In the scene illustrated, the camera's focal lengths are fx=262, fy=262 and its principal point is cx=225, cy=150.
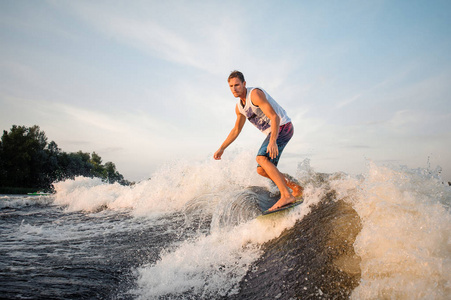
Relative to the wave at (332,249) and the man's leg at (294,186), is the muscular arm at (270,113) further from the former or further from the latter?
the wave at (332,249)

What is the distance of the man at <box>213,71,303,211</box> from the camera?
353 centimetres

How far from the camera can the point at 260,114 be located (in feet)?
13.0

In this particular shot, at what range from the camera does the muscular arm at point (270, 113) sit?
3370 millimetres

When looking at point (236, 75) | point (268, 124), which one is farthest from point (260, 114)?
point (236, 75)

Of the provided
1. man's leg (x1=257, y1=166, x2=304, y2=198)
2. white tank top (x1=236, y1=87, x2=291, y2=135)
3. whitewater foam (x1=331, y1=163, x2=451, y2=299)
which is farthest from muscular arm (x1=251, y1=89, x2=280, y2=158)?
whitewater foam (x1=331, y1=163, x2=451, y2=299)

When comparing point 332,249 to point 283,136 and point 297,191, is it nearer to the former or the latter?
point 297,191

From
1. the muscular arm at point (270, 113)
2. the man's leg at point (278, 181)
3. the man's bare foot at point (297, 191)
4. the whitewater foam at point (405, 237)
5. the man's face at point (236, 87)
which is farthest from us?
the man's bare foot at point (297, 191)

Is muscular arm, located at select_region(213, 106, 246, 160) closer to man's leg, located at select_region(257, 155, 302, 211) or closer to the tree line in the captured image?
man's leg, located at select_region(257, 155, 302, 211)

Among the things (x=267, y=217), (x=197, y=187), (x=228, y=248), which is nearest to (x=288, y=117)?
(x=267, y=217)

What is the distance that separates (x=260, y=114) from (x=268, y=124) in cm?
19

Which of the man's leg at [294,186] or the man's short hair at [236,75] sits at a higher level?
the man's short hair at [236,75]

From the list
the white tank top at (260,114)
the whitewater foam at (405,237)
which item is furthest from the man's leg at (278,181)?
the whitewater foam at (405,237)

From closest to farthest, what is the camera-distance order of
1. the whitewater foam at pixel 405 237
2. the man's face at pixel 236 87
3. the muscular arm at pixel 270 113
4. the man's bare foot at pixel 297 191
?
1. the whitewater foam at pixel 405 237
2. the muscular arm at pixel 270 113
3. the man's face at pixel 236 87
4. the man's bare foot at pixel 297 191

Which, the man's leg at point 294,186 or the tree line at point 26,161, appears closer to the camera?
the man's leg at point 294,186
